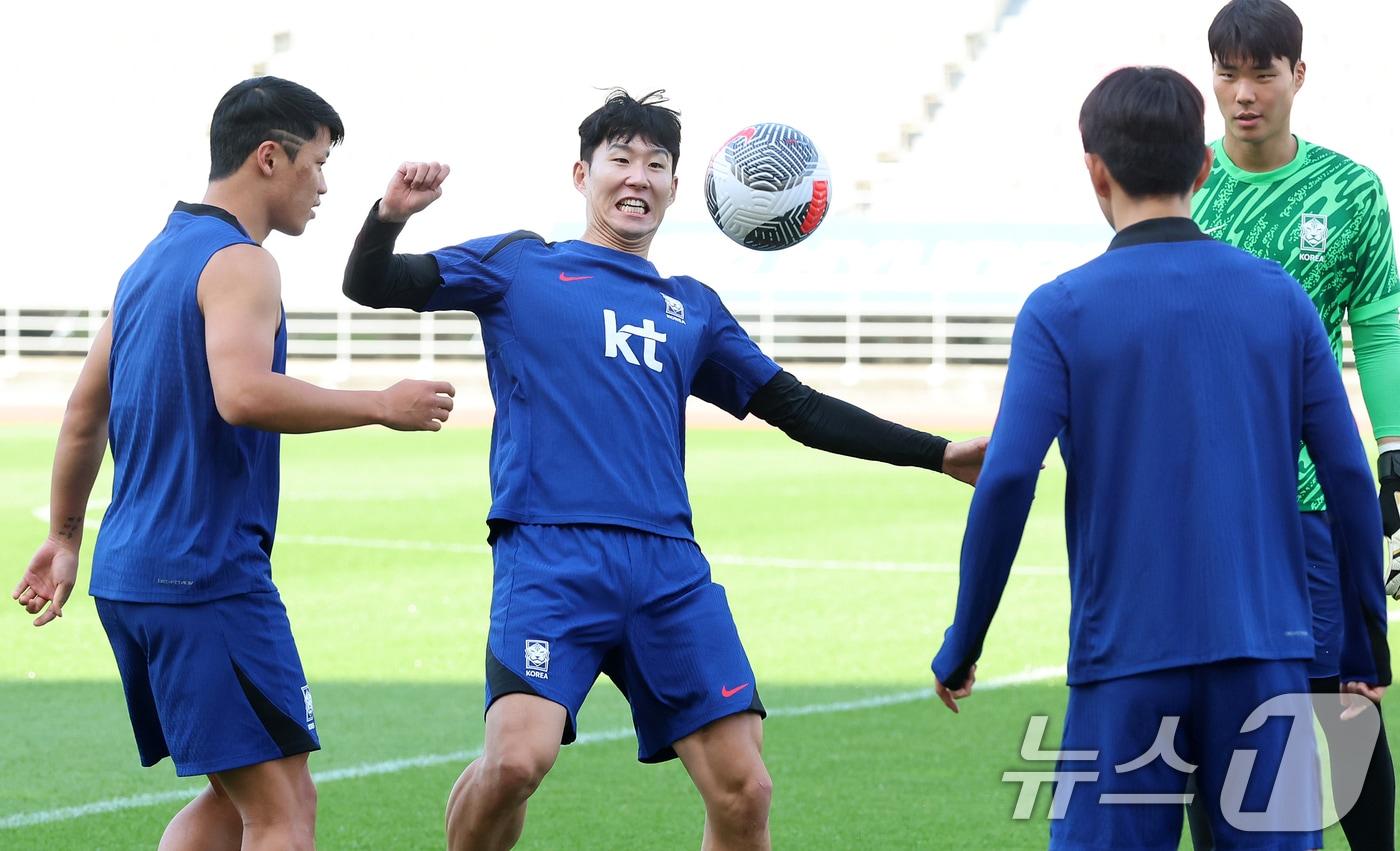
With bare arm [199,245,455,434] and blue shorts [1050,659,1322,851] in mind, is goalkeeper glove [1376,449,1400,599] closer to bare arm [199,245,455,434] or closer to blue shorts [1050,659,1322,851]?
blue shorts [1050,659,1322,851]

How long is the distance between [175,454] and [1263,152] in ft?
8.58

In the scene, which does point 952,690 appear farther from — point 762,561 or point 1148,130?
point 762,561

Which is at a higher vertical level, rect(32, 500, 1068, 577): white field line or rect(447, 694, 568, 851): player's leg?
rect(447, 694, 568, 851): player's leg

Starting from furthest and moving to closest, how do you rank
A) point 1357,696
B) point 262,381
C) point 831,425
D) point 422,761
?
point 422,761, point 831,425, point 1357,696, point 262,381

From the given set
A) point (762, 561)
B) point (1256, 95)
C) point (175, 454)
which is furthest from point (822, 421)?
point (762, 561)

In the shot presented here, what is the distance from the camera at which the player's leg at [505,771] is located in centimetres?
398

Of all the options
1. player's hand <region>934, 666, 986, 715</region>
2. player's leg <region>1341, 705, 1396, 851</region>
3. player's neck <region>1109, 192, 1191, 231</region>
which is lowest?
player's leg <region>1341, 705, 1396, 851</region>

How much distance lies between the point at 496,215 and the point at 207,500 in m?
31.7

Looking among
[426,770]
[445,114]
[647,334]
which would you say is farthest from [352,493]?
[445,114]

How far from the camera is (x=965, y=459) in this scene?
14.5ft

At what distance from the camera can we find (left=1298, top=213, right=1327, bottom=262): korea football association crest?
4398 mm

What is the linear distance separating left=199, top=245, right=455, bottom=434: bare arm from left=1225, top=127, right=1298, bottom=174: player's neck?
2016 millimetres

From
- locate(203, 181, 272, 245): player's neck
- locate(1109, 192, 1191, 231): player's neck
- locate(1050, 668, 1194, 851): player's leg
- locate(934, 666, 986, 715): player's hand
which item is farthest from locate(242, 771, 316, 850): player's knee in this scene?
locate(1109, 192, 1191, 231): player's neck

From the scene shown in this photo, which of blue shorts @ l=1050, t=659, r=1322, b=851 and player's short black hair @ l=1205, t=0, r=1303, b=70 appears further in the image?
player's short black hair @ l=1205, t=0, r=1303, b=70
